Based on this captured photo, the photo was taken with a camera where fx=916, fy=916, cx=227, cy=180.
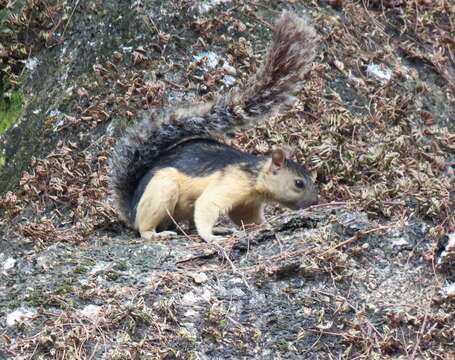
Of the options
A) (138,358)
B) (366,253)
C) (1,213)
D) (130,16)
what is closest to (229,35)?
(130,16)

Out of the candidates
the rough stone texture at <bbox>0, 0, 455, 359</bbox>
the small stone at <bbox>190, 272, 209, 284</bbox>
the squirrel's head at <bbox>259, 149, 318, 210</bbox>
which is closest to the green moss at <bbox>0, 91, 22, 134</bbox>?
the rough stone texture at <bbox>0, 0, 455, 359</bbox>

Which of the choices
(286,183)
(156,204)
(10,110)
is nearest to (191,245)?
(156,204)

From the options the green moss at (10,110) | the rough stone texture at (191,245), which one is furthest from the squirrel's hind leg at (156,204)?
the green moss at (10,110)

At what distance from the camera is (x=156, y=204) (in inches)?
255

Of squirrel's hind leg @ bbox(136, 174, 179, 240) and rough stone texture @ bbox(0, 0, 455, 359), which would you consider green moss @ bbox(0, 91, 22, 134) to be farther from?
squirrel's hind leg @ bbox(136, 174, 179, 240)

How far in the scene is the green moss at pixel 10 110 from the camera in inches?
320

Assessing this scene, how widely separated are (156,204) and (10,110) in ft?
7.93

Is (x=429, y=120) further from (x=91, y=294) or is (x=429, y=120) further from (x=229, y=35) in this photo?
(x=91, y=294)

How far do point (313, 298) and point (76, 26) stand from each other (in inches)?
157

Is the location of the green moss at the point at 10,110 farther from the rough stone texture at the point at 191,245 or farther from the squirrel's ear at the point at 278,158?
the squirrel's ear at the point at 278,158

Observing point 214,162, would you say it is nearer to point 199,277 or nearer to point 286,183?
point 286,183

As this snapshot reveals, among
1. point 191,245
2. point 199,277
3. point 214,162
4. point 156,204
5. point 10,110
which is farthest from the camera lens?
point 10,110

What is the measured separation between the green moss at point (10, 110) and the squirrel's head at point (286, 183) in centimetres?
265

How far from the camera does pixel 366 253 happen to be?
5746mm
